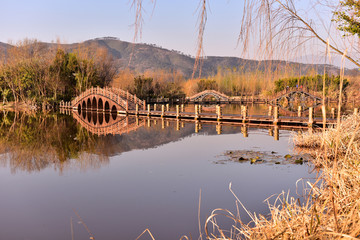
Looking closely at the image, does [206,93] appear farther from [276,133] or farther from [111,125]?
[276,133]

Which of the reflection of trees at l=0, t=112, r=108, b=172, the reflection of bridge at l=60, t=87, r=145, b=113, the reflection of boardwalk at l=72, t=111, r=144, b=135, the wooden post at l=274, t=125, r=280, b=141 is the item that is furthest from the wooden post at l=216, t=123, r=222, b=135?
the reflection of bridge at l=60, t=87, r=145, b=113

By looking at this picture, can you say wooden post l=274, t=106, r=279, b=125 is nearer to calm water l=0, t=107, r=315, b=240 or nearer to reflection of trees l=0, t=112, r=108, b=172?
calm water l=0, t=107, r=315, b=240

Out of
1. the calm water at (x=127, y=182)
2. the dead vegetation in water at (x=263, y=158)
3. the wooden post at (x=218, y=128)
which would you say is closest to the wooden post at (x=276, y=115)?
the calm water at (x=127, y=182)

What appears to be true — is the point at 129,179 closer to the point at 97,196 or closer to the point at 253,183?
the point at 97,196

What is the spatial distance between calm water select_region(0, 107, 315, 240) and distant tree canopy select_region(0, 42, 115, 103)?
35164mm

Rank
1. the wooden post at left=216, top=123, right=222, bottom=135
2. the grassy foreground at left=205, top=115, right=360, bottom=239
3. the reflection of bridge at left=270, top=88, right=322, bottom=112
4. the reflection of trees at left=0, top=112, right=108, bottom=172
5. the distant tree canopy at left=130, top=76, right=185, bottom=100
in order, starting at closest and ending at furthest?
the grassy foreground at left=205, top=115, right=360, bottom=239, the reflection of trees at left=0, top=112, right=108, bottom=172, the wooden post at left=216, top=123, right=222, bottom=135, the reflection of bridge at left=270, top=88, right=322, bottom=112, the distant tree canopy at left=130, top=76, right=185, bottom=100

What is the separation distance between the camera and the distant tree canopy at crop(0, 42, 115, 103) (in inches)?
2041

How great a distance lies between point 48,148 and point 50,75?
39622 millimetres

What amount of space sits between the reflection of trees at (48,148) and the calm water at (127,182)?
0.05 meters

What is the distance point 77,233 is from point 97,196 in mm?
2435

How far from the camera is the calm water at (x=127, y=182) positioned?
23.6 ft

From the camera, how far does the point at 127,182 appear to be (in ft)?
35.2

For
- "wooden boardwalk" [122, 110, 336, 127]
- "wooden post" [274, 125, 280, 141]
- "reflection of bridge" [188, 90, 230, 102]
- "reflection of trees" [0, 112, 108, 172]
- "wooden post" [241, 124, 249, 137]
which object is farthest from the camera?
"reflection of bridge" [188, 90, 230, 102]

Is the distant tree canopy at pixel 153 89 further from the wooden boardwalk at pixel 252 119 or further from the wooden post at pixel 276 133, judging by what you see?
the wooden post at pixel 276 133
